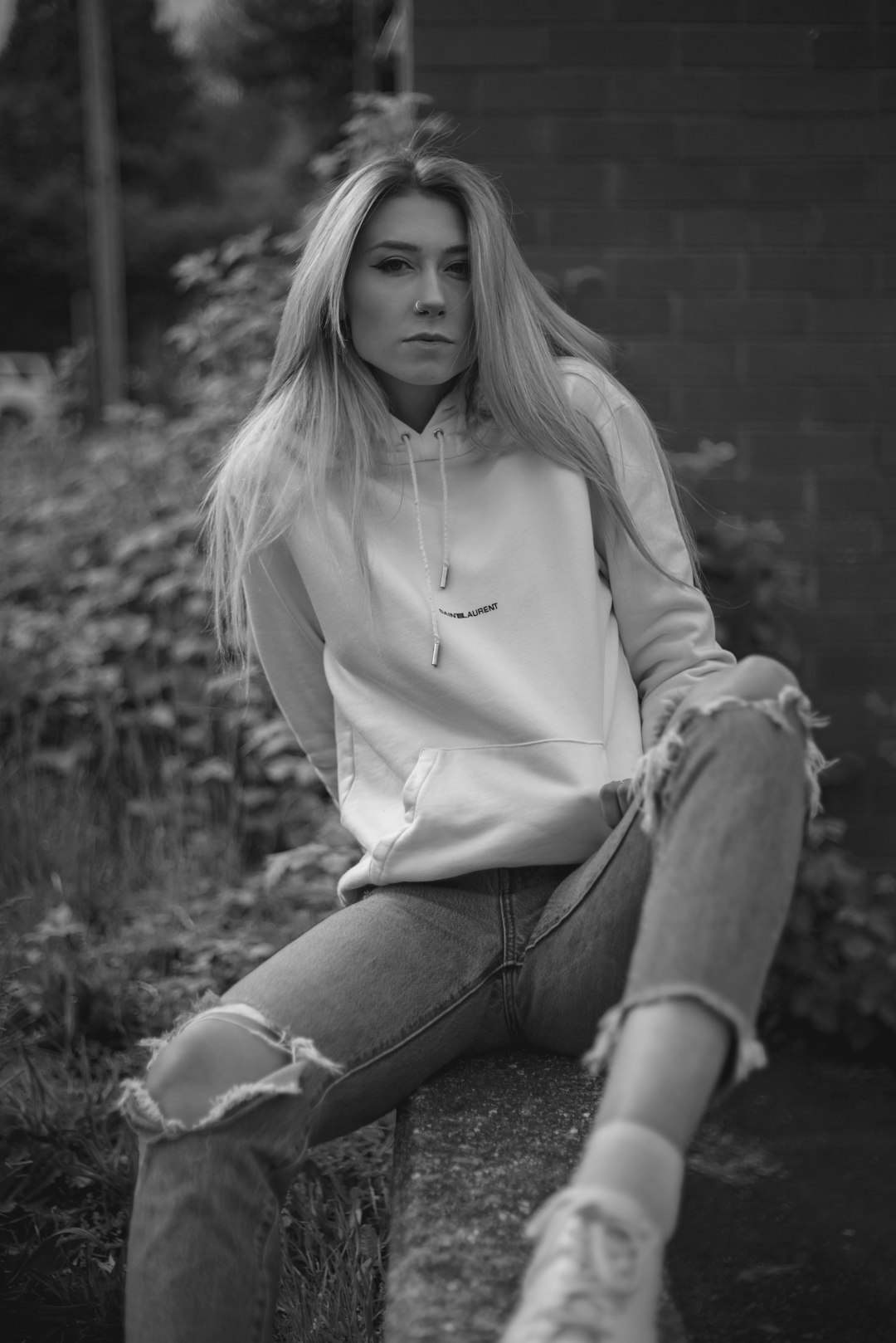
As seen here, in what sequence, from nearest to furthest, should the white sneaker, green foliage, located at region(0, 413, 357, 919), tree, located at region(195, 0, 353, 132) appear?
the white sneaker
green foliage, located at region(0, 413, 357, 919)
tree, located at region(195, 0, 353, 132)

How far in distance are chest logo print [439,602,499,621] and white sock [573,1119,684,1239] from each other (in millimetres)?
978

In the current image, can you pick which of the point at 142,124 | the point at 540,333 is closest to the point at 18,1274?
the point at 540,333

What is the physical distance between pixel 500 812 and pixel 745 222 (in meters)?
2.44

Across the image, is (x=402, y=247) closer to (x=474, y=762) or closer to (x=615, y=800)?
(x=474, y=762)

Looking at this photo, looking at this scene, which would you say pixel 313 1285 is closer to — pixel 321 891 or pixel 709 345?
pixel 321 891

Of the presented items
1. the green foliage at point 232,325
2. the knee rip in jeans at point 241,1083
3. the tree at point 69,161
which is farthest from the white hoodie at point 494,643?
the tree at point 69,161

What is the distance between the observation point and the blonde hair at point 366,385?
2188 millimetres

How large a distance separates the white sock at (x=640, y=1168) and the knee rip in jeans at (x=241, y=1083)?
0.47m

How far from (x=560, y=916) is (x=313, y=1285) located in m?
0.78

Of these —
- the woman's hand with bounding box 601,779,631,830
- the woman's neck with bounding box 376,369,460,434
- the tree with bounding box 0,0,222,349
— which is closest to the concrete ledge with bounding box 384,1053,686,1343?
the woman's hand with bounding box 601,779,631,830

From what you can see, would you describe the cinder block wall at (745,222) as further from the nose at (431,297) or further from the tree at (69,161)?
the tree at (69,161)

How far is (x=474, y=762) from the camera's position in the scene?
2.05 meters

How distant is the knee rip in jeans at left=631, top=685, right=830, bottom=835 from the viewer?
158 centimetres

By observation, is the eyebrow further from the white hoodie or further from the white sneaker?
the white sneaker
